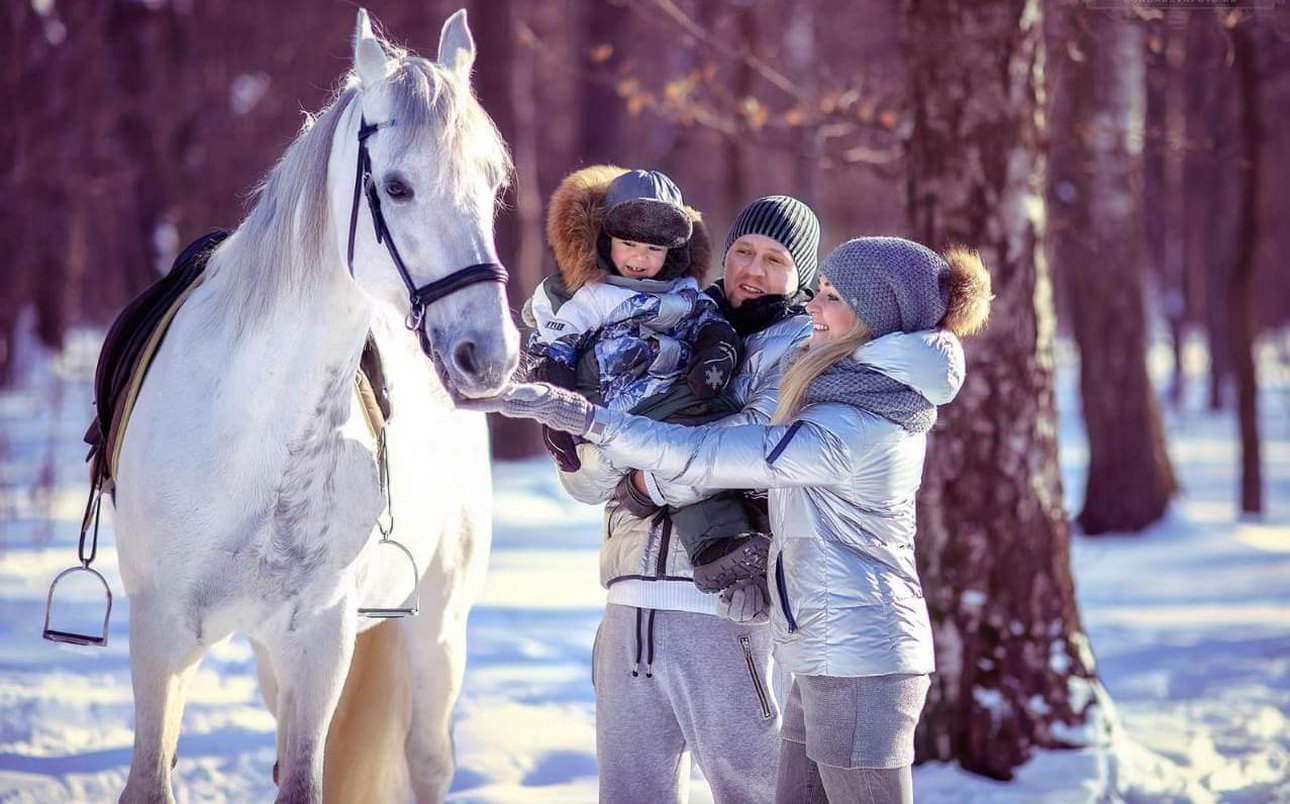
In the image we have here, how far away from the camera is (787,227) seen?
302 cm

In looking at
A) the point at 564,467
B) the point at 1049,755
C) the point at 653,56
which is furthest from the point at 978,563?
the point at 653,56

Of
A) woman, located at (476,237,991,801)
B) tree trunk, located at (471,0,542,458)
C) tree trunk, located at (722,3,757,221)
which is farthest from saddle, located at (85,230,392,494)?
tree trunk, located at (722,3,757,221)

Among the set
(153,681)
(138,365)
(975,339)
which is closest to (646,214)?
(138,365)

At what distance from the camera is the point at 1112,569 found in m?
8.47

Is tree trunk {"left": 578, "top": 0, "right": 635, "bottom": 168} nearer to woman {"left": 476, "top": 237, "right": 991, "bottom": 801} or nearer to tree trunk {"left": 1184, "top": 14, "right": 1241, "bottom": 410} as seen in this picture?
tree trunk {"left": 1184, "top": 14, "right": 1241, "bottom": 410}

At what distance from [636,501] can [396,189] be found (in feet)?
2.99

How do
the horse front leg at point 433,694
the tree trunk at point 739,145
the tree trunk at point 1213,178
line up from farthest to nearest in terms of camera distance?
the tree trunk at point 739,145 < the tree trunk at point 1213,178 < the horse front leg at point 433,694

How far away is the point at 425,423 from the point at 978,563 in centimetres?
213

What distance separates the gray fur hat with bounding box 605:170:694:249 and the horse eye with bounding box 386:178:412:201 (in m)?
0.50

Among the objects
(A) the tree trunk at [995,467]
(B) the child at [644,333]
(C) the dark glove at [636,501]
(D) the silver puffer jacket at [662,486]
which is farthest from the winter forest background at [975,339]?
(C) the dark glove at [636,501]

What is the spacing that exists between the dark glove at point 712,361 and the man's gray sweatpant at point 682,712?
1.75 ft

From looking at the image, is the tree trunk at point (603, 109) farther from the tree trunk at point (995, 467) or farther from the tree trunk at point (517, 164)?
the tree trunk at point (995, 467)

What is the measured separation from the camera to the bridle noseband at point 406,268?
2557 mm

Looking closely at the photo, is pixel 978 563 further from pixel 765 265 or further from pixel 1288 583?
pixel 1288 583
